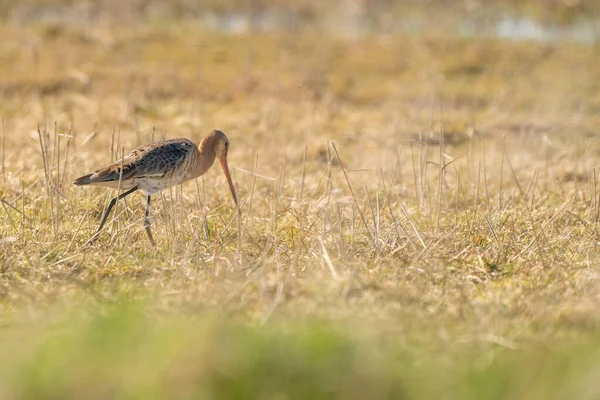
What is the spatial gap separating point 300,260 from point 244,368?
8.54 feet

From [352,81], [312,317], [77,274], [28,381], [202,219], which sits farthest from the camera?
[352,81]

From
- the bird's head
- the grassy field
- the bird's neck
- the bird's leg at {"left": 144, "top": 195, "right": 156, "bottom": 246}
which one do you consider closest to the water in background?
the grassy field

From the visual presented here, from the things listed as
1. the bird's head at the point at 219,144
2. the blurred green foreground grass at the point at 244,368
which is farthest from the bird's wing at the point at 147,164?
the blurred green foreground grass at the point at 244,368

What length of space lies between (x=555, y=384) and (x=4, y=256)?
3.71 meters

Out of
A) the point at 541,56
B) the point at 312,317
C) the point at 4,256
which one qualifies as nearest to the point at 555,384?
the point at 312,317

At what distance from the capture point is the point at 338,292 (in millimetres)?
5469

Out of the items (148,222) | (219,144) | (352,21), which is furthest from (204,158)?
(352,21)

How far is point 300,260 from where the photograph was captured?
6293mm

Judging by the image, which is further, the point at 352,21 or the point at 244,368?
the point at 352,21

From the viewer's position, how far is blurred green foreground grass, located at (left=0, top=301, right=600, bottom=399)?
11.9 ft

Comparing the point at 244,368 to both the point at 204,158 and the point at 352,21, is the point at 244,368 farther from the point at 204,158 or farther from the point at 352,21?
the point at 352,21

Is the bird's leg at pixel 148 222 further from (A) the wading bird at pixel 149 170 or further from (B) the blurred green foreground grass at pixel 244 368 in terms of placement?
(B) the blurred green foreground grass at pixel 244 368

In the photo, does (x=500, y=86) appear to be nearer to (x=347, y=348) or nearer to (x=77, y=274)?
(x=77, y=274)

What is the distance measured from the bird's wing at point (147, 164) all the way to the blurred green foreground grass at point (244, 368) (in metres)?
3.02
